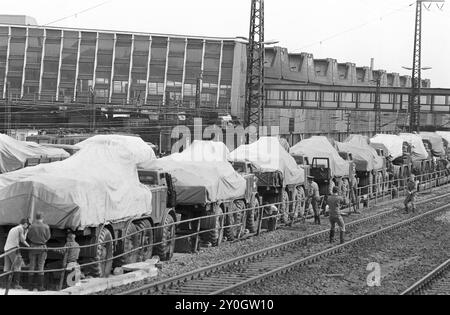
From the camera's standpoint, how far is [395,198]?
133 ft

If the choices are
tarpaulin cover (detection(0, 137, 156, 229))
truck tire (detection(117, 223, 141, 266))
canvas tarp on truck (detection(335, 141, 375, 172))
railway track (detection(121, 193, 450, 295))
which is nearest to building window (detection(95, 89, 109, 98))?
canvas tarp on truck (detection(335, 141, 375, 172))

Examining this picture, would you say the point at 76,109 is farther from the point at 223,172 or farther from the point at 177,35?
the point at 223,172

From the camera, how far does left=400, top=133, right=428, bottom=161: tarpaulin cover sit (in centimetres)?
4691

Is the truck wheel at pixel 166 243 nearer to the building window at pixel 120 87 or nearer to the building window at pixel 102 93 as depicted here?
the building window at pixel 102 93

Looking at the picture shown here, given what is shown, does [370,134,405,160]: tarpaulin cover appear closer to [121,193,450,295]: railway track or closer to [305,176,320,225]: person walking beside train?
[305,176,320,225]: person walking beside train

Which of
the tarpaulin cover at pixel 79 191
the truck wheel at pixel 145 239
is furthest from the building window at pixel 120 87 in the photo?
the tarpaulin cover at pixel 79 191

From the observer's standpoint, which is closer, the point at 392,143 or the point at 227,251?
the point at 227,251

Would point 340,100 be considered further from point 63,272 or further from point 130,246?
point 63,272

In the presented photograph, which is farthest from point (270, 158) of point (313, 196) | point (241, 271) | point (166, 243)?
point (241, 271)

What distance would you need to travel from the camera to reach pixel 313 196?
27453mm

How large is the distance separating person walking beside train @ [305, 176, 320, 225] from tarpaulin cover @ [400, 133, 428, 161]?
16674mm

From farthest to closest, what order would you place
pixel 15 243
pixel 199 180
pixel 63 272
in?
1. pixel 199 180
2. pixel 63 272
3. pixel 15 243

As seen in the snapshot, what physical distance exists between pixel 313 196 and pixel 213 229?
24.4 feet
